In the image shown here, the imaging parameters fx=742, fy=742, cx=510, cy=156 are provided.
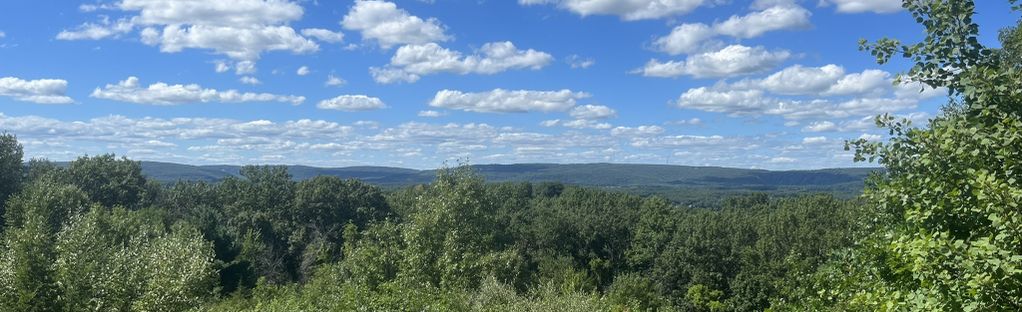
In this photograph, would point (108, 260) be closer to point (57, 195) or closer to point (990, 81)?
point (990, 81)

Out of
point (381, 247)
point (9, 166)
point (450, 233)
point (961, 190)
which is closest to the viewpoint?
point (961, 190)

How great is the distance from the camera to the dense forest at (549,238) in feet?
21.3

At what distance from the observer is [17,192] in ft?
162

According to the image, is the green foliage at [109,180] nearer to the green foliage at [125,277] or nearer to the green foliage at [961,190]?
the green foliage at [125,277]

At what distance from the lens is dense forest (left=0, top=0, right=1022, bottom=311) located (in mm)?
6500

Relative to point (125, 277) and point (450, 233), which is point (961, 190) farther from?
point (450, 233)

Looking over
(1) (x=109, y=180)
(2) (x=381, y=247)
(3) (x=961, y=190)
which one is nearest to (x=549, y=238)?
(2) (x=381, y=247)

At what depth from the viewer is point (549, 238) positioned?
63469mm

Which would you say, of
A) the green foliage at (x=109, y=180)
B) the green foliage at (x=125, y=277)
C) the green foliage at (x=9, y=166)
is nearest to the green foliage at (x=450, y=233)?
the green foliage at (x=125, y=277)

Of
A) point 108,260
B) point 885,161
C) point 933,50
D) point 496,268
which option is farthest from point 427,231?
point 933,50

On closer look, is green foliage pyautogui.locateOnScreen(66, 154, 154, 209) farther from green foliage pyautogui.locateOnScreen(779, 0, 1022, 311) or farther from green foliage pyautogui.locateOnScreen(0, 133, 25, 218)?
green foliage pyautogui.locateOnScreen(779, 0, 1022, 311)

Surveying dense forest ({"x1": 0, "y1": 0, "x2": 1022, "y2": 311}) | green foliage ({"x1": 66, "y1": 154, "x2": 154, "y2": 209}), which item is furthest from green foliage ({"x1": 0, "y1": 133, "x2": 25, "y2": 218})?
green foliage ({"x1": 66, "y1": 154, "x2": 154, "y2": 209})

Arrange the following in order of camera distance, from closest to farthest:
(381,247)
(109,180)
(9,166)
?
(381,247) < (9,166) < (109,180)

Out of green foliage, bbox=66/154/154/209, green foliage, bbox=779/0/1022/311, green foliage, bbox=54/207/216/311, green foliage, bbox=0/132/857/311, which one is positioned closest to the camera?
green foliage, bbox=779/0/1022/311
